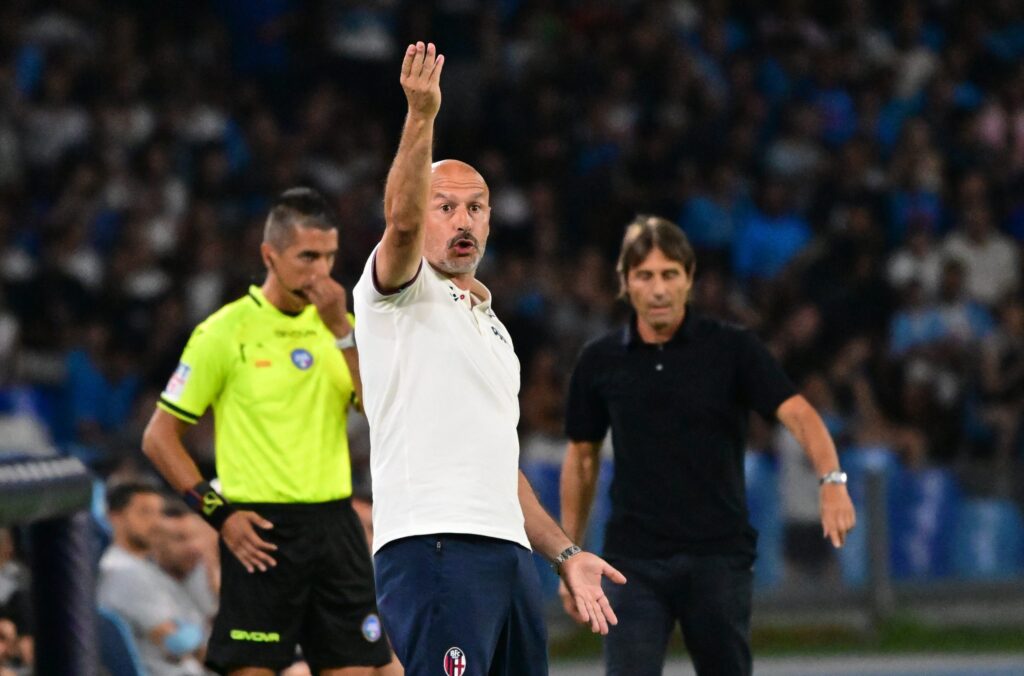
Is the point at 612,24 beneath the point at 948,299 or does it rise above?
above

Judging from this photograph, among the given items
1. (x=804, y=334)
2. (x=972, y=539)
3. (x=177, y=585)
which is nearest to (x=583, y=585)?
(x=177, y=585)

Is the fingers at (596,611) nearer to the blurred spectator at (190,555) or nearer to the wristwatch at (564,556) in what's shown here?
the wristwatch at (564,556)

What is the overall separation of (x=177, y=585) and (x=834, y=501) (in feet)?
11.8

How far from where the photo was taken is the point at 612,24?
1758 cm

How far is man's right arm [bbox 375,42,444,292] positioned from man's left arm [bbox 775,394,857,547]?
7.50ft

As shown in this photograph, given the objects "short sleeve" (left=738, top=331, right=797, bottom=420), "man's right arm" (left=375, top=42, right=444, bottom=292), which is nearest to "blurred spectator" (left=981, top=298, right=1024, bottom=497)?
"short sleeve" (left=738, top=331, right=797, bottom=420)

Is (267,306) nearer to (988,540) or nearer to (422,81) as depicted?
(422,81)

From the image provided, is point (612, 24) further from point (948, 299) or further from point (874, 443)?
point (874, 443)

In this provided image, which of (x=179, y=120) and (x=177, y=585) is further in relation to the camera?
(x=179, y=120)

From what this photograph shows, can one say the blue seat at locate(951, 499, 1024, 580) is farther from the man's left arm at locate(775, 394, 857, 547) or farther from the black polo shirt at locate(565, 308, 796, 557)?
the man's left arm at locate(775, 394, 857, 547)

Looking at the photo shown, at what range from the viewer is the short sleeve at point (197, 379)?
708cm

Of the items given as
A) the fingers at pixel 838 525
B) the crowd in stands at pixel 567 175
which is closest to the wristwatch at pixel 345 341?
the fingers at pixel 838 525

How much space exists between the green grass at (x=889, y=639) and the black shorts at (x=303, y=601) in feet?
18.6

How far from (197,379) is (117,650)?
131cm
